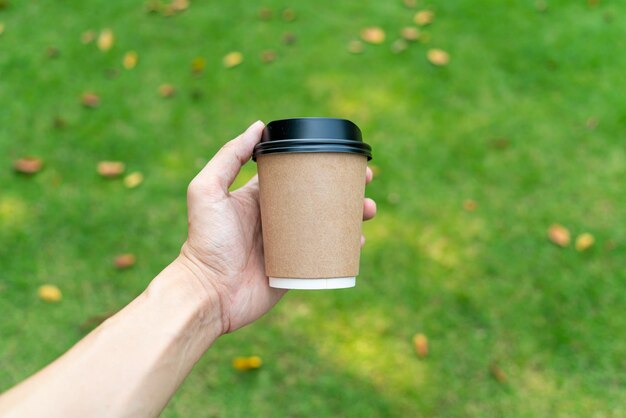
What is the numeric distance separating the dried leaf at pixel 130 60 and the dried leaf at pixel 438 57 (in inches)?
83.4

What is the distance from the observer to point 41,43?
4.19 metres

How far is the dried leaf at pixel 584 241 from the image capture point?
297 centimetres

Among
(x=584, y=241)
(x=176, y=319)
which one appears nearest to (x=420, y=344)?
(x=584, y=241)

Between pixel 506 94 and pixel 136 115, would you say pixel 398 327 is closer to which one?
pixel 506 94

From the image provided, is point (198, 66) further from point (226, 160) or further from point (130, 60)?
point (226, 160)

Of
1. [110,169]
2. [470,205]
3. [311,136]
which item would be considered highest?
[311,136]

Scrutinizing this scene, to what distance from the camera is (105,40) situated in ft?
13.5

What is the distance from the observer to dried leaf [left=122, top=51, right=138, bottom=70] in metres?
3.96

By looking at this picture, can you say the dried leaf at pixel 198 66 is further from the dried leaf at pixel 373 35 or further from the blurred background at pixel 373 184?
the dried leaf at pixel 373 35

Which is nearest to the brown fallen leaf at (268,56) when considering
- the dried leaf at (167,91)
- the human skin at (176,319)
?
the dried leaf at (167,91)

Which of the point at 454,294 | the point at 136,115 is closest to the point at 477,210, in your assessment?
the point at 454,294

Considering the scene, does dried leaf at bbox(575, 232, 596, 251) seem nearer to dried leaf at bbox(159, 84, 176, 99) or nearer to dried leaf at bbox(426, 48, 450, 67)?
dried leaf at bbox(426, 48, 450, 67)

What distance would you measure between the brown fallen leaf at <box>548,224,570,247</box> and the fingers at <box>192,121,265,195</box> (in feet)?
6.13

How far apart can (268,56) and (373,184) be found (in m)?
1.39
